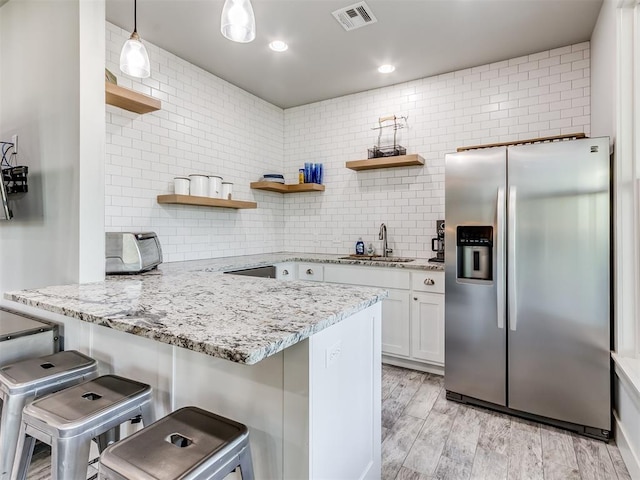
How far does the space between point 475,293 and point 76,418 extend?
2252 millimetres

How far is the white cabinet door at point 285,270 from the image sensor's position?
10.9 ft

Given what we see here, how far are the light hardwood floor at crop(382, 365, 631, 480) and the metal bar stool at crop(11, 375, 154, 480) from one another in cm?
126

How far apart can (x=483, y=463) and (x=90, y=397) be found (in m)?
1.87

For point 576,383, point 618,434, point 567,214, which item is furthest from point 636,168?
point 618,434

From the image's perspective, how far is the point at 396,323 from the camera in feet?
9.83

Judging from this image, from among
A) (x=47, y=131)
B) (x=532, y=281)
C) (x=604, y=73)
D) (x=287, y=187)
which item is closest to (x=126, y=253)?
(x=47, y=131)

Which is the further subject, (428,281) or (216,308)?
(428,281)

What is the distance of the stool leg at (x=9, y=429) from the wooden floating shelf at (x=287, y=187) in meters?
2.84

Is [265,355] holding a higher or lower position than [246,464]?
higher

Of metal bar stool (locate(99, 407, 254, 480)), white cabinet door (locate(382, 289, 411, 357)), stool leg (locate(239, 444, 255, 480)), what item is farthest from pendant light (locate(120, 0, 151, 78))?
white cabinet door (locate(382, 289, 411, 357))

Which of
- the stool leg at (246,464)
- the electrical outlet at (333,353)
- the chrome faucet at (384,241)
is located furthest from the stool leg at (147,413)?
the chrome faucet at (384,241)

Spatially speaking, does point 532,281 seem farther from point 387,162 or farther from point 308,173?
point 308,173

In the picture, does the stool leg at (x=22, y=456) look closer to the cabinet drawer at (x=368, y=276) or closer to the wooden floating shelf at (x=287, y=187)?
the cabinet drawer at (x=368, y=276)

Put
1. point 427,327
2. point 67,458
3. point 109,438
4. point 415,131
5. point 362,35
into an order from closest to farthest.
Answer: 1. point 67,458
2. point 109,438
3. point 362,35
4. point 427,327
5. point 415,131
